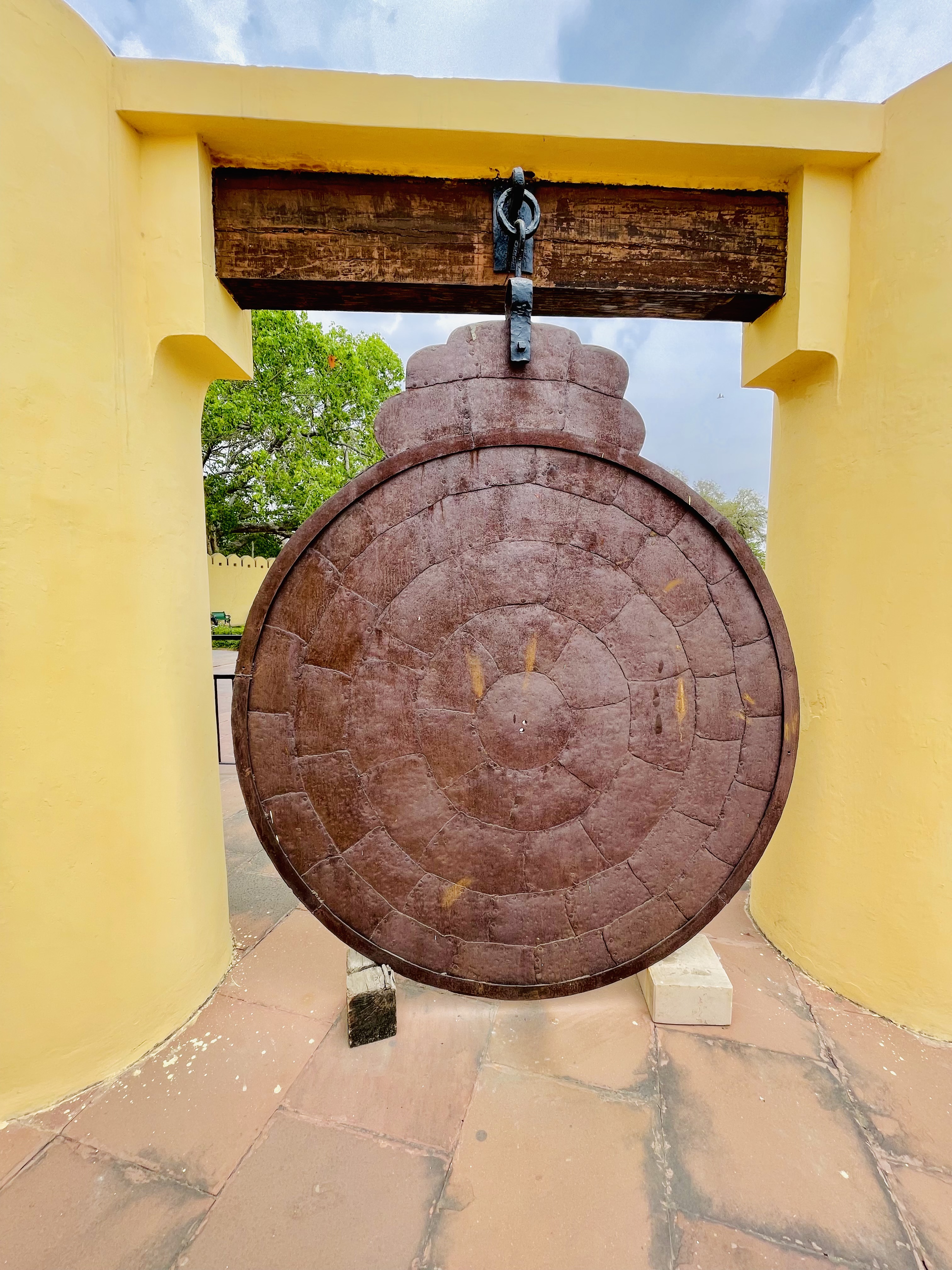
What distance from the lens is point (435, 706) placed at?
152 centimetres

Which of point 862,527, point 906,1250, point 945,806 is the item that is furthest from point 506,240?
point 906,1250

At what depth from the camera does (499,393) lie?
1.51 meters

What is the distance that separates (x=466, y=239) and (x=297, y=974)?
3114 millimetres

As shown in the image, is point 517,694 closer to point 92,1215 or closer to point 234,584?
point 92,1215

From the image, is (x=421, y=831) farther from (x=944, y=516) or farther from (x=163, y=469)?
(x=944, y=516)

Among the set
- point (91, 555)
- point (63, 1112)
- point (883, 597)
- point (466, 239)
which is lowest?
point (63, 1112)

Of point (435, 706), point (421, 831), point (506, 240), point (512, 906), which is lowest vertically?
point (512, 906)

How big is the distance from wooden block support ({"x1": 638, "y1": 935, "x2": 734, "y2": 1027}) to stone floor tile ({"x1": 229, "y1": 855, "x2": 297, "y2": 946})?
1.76 meters

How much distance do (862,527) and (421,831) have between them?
206cm

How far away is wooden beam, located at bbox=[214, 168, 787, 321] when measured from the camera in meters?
1.89

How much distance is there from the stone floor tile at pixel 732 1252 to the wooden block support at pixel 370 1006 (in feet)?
3.58

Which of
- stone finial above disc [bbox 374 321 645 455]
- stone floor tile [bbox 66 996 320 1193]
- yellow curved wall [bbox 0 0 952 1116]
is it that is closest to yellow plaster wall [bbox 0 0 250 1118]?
yellow curved wall [bbox 0 0 952 1116]

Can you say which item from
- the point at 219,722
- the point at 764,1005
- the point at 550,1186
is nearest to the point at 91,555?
the point at 550,1186

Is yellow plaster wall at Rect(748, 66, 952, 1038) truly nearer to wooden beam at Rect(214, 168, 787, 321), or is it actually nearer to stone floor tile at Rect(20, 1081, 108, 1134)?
wooden beam at Rect(214, 168, 787, 321)
